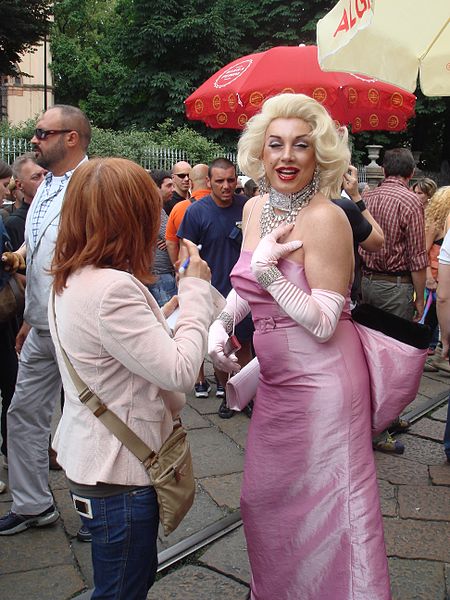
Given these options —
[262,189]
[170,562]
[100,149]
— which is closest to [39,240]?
[262,189]

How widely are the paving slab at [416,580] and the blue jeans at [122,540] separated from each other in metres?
1.43

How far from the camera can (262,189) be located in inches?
104

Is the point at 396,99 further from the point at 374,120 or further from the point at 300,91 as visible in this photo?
the point at 300,91

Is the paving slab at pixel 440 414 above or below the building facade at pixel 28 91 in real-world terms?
below

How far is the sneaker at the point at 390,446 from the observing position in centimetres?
449

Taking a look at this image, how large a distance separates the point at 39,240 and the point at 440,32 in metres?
2.13

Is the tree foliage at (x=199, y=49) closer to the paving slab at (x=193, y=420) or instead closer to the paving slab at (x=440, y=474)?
the paving slab at (x=193, y=420)

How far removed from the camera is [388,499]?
3768 millimetres

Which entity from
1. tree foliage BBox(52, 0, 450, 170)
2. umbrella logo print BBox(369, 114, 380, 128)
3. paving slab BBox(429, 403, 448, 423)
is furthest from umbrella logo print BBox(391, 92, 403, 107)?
tree foliage BBox(52, 0, 450, 170)

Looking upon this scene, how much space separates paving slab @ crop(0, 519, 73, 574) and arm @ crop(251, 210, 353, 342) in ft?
5.55

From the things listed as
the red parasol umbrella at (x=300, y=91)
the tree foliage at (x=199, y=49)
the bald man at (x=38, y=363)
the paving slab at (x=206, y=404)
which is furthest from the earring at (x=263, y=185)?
the tree foliage at (x=199, y=49)

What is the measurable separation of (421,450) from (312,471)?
8.15 ft

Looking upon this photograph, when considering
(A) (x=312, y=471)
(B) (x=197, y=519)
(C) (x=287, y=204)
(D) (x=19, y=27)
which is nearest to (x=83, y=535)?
(B) (x=197, y=519)

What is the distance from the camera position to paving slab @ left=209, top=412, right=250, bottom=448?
4.66m
